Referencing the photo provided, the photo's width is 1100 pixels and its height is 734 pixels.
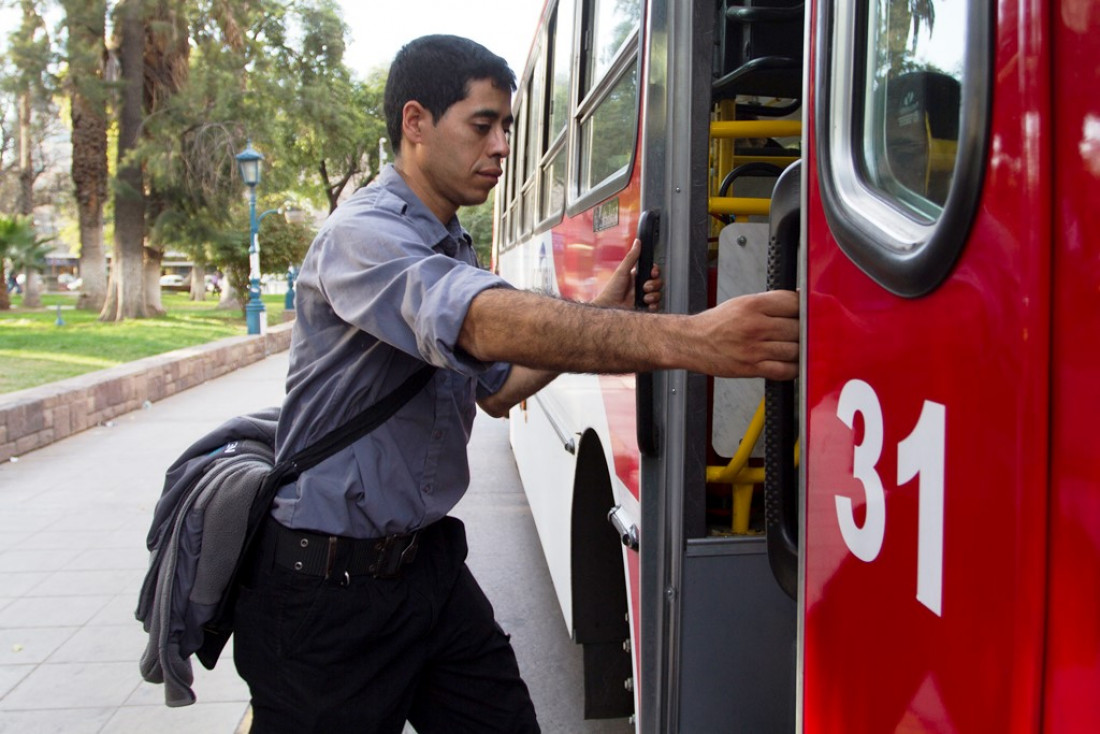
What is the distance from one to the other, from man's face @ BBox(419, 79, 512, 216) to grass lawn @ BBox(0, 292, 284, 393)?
886 centimetres

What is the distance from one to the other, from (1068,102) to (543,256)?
3601 millimetres

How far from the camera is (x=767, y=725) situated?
2279 millimetres

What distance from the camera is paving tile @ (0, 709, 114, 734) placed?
3.81 metres

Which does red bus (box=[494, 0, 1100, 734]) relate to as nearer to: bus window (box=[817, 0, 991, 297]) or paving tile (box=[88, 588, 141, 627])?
bus window (box=[817, 0, 991, 297])

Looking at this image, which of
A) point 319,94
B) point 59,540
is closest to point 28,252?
point 319,94

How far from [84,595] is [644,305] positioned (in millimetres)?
4156

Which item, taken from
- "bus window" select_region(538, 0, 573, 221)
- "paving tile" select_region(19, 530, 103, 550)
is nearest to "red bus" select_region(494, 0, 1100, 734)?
"bus window" select_region(538, 0, 573, 221)

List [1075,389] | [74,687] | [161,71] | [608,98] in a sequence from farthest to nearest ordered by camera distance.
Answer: [161,71]
[74,687]
[608,98]
[1075,389]

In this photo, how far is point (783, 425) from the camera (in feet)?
5.60

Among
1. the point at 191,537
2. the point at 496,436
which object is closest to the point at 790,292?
the point at 191,537

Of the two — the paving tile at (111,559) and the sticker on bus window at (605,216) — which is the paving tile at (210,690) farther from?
the sticker on bus window at (605,216)

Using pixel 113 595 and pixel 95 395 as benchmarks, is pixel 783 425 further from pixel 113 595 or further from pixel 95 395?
pixel 95 395

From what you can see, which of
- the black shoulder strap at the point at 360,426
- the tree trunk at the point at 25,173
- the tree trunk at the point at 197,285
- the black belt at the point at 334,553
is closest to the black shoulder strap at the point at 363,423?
the black shoulder strap at the point at 360,426

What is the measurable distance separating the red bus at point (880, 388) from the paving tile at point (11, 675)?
2858 millimetres
